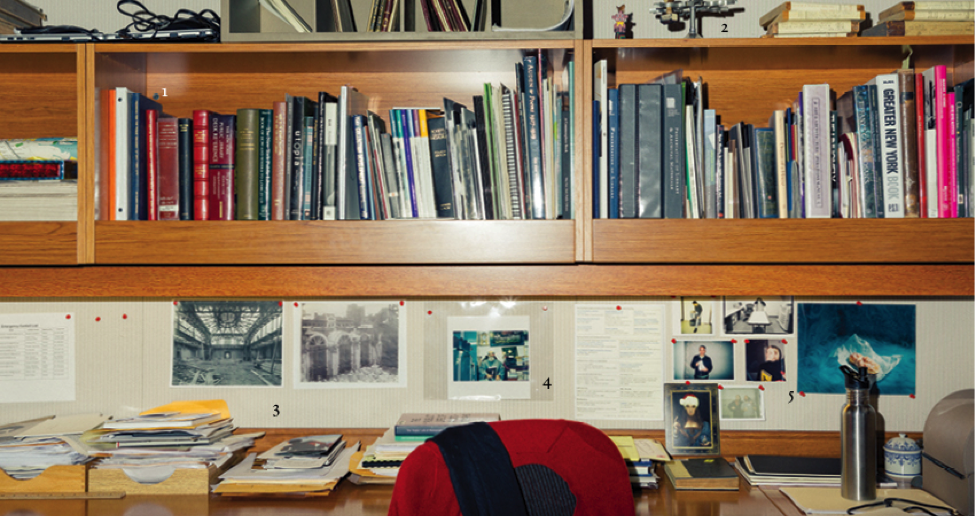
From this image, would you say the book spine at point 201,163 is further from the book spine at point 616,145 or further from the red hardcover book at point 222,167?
the book spine at point 616,145

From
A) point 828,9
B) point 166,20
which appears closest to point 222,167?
point 166,20

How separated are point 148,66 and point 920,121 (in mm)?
1614

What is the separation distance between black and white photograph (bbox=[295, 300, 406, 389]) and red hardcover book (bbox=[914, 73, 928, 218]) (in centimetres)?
117

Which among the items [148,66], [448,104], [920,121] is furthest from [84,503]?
[920,121]

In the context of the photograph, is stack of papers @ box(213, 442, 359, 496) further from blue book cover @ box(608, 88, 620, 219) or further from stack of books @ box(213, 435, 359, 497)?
blue book cover @ box(608, 88, 620, 219)

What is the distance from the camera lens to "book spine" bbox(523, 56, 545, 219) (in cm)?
119

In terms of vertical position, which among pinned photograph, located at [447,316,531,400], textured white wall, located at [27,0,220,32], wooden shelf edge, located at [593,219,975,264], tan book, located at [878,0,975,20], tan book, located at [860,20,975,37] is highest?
textured white wall, located at [27,0,220,32]

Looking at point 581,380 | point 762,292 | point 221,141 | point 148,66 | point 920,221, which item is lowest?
point 581,380

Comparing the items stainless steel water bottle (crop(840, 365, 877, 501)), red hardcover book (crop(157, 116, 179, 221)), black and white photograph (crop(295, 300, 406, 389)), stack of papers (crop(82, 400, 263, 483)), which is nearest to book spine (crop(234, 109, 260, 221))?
red hardcover book (crop(157, 116, 179, 221))

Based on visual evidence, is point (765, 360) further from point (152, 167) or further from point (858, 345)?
point (152, 167)

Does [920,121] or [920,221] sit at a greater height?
[920,121]

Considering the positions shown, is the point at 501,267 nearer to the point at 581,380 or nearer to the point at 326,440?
the point at 581,380

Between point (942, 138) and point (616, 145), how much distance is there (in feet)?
2.09

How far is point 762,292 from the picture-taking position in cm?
114
